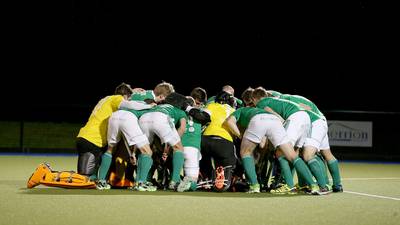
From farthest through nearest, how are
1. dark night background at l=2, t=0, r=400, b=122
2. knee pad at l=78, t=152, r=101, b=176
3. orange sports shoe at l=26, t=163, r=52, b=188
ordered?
1. dark night background at l=2, t=0, r=400, b=122
2. knee pad at l=78, t=152, r=101, b=176
3. orange sports shoe at l=26, t=163, r=52, b=188

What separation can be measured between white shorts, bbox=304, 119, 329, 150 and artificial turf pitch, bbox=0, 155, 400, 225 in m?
0.82

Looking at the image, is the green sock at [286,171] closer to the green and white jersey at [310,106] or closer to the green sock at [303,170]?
the green sock at [303,170]

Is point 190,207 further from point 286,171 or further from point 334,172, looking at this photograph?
point 334,172

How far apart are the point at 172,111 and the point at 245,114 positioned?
3.46 ft

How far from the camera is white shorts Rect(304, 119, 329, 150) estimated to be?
33.0ft

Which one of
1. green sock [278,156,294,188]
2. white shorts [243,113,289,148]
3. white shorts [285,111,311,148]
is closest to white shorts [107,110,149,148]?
white shorts [243,113,289,148]

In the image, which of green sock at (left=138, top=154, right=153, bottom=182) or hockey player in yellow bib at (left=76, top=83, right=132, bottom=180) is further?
hockey player in yellow bib at (left=76, top=83, right=132, bottom=180)

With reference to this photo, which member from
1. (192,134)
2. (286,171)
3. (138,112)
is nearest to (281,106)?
(286,171)

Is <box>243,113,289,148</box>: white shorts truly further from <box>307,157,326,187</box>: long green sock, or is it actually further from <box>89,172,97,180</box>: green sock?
<box>89,172,97,180</box>: green sock

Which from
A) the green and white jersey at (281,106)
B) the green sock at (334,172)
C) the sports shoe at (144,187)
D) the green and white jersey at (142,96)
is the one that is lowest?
the sports shoe at (144,187)

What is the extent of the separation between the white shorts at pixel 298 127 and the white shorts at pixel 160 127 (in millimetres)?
1592

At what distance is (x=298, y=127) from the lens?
9.89 meters

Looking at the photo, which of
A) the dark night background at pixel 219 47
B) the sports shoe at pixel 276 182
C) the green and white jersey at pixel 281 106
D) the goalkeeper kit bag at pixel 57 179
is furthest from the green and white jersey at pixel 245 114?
the dark night background at pixel 219 47

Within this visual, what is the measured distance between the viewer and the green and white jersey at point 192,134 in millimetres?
10039
